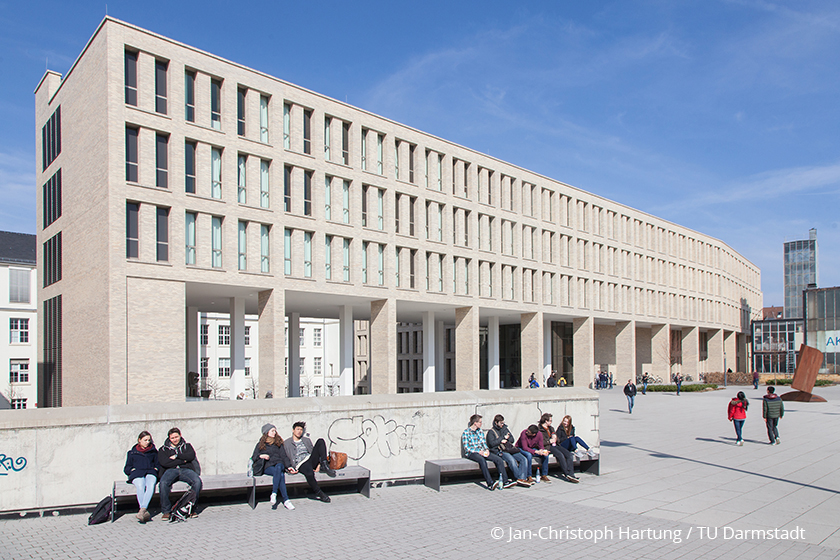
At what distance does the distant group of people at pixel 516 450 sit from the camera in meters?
11.4

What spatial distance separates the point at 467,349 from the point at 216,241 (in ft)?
63.4

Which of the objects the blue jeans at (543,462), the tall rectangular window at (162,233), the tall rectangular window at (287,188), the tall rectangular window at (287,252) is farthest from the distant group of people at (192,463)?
the tall rectangular window at (287,188)

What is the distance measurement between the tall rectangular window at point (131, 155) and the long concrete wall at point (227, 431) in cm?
2132

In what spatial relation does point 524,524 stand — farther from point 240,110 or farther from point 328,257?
point 240,110

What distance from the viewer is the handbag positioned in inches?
410

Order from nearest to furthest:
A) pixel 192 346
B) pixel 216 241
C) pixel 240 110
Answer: pixel 216 241
pixel 240 110
pixel 192 346

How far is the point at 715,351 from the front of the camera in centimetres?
7631

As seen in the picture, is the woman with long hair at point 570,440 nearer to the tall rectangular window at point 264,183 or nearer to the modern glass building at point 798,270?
the tall rectangular window at point 264,183

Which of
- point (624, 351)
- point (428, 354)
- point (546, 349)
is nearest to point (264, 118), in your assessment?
point (428, 354)

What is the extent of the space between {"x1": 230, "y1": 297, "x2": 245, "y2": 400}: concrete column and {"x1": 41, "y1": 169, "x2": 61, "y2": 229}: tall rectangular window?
397 inches

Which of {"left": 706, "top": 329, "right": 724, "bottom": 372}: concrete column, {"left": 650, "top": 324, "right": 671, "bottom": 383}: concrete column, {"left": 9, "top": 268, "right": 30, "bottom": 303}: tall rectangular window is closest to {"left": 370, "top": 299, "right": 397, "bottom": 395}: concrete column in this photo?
{"left": 650, "top": 324, "right": 671, "bottom": 383}: concrete column

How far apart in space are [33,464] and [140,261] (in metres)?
21.0

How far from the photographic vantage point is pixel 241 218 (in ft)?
106

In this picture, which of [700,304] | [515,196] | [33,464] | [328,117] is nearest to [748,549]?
[33,464]
